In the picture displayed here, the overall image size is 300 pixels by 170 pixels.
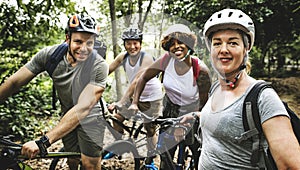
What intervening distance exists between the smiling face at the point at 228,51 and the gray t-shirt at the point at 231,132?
0.19m

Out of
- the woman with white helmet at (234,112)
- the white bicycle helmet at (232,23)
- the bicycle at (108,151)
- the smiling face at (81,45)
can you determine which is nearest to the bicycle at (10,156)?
the bicycle at (108,151)

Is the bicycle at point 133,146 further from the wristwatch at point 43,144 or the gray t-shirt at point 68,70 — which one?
the wristwatch at point 43,144

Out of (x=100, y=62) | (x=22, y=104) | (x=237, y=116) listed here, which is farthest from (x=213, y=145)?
(x=22, y=104)

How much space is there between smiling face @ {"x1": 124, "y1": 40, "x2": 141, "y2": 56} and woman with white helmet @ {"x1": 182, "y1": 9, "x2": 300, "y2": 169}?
234cm

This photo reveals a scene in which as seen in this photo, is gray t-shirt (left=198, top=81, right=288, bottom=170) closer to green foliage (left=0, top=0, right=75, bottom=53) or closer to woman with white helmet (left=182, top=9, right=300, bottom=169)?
woman with white helmet (left=182, top=9, right=300, bottom=169)

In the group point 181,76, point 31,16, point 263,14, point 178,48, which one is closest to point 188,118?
point 181,76

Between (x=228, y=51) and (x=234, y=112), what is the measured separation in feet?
1.13

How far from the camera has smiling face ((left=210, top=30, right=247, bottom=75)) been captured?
177 centimetres

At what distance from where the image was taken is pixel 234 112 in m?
1.63

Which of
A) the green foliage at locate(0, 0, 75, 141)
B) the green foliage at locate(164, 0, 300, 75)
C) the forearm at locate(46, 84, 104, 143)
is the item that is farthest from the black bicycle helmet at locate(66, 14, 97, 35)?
the green foliage at locate(164, 0, 300, 75)

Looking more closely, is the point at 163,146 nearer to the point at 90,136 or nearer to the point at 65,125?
the point at 90,136

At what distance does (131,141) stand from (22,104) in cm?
326

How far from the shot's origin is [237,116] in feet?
5.29

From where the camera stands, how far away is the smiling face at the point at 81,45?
2768 mm
